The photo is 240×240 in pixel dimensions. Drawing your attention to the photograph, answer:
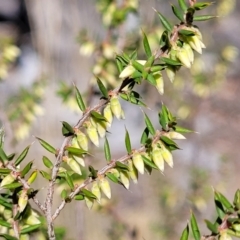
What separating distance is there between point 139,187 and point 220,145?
8.86 ft

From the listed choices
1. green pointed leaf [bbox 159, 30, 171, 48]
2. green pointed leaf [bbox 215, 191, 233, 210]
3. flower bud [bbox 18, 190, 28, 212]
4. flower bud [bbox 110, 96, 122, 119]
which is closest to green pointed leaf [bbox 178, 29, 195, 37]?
green pointed leaf [bbox 159, 30, 171, 48]

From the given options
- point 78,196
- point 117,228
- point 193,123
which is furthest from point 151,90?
point 78,196

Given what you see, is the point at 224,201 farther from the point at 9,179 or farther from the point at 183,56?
the point at 9,179

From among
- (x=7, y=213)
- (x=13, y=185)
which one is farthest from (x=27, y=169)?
(x=7, y=213)

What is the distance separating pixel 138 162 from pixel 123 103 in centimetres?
340

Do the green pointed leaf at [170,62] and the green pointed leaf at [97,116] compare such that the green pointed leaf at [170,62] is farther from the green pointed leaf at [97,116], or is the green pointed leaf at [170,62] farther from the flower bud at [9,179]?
the flower bud at [9,179]

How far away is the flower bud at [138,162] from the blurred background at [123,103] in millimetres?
169

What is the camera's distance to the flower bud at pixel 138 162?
0.92 metres

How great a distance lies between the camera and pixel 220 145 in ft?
23.9

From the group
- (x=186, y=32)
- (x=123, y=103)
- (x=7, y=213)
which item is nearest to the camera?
(x=186, y=32)

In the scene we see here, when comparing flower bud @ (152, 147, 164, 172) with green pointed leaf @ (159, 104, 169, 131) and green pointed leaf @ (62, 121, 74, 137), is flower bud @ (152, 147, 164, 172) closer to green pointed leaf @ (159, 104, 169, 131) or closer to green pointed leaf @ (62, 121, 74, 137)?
green pointed leaf @ (159, 104, 169, 131)

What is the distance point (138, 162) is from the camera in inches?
36.5

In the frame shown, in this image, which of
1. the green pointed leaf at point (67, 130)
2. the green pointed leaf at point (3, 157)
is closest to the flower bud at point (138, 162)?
the green pointed leaf at point (67, 130)

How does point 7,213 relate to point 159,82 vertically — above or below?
below
